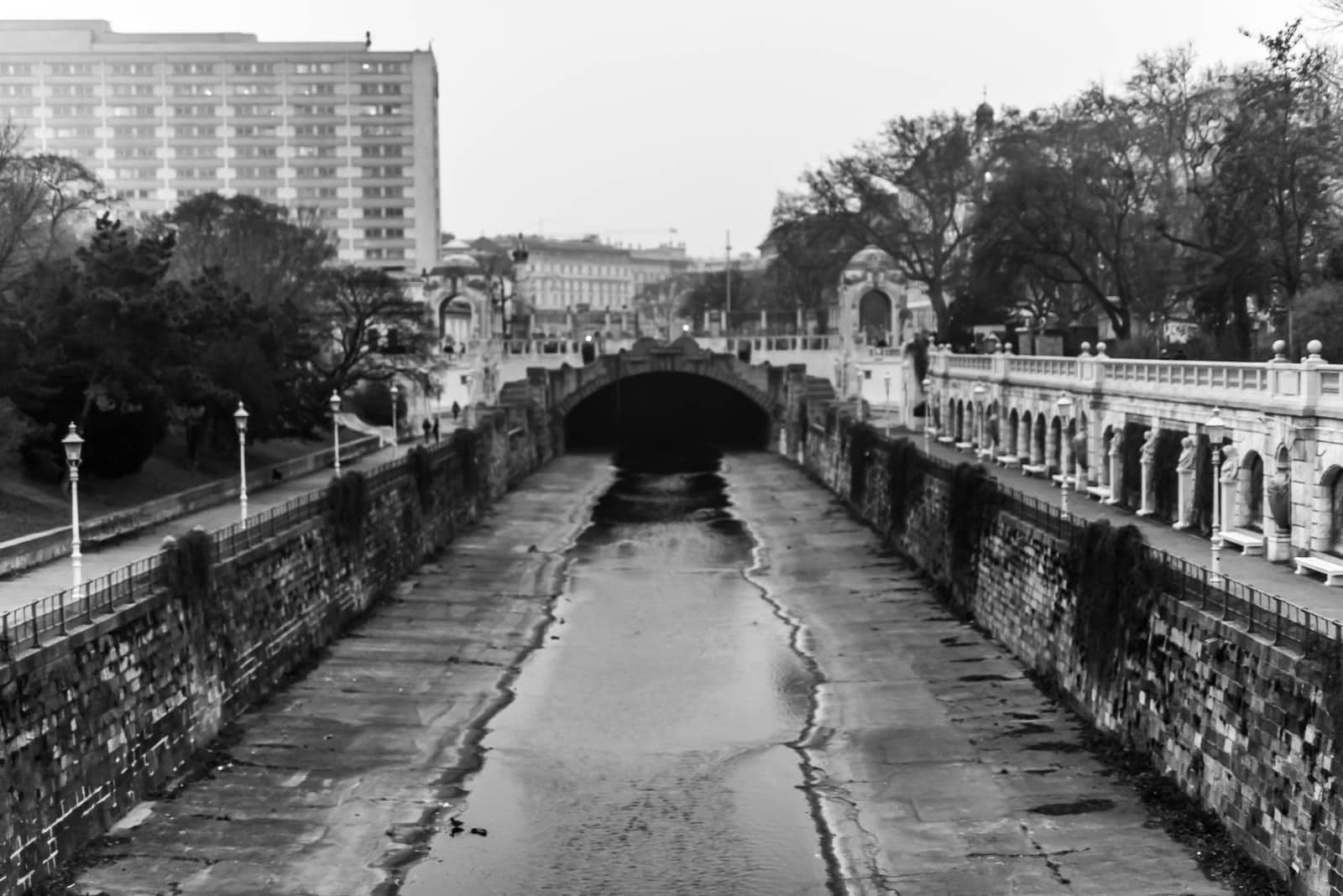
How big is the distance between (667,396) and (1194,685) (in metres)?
107

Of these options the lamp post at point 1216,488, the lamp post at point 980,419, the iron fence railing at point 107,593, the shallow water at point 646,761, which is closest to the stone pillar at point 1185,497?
the lamp post at point 1216,488

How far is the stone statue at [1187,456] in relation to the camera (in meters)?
43.5

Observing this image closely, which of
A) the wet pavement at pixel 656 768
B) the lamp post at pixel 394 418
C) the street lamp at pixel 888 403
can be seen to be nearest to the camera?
the wet pavement at pixel 656 768

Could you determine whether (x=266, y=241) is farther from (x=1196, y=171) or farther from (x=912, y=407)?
(x=1196, y=171)

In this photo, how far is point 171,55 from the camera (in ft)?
548

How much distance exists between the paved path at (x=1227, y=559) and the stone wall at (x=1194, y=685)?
2231 mm

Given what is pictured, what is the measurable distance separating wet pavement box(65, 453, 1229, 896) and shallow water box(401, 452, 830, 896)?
3.2 inches

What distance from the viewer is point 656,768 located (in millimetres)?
34750

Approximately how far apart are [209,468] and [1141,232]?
145 ft

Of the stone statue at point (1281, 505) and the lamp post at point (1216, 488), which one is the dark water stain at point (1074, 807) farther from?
the stone statue at point (1281, 505)

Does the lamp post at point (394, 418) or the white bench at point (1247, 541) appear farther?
the lamp post at point (394, 418)

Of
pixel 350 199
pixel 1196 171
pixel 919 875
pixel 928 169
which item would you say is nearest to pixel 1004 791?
pixel 919 875

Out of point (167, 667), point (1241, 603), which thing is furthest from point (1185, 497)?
point (167, 667)

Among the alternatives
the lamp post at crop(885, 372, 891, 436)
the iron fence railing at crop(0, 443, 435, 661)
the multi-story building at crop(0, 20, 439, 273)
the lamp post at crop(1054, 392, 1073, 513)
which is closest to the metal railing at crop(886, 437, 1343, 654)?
the lamp post at crop(1054, 392, 1073, 513)
